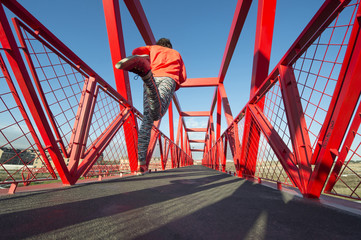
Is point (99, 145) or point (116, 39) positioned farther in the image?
point (116, 39)

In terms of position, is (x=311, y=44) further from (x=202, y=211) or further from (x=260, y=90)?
(x=202, y=211)

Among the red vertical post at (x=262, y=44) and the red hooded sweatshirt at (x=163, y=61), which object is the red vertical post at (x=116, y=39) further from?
the red vertical post at (x=262, y=44)

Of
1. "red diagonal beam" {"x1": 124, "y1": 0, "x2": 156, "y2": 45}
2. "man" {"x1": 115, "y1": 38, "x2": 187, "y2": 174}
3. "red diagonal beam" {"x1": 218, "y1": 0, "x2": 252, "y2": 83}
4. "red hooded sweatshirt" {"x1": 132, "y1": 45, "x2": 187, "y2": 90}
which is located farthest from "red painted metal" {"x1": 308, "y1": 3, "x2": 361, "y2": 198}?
"red diagonal beam" {"x1": 124, "y1": 0, "x2": 156, "y2": 45}

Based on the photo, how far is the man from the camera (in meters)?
1.11

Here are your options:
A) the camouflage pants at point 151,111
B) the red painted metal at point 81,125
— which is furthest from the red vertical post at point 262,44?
the red painted metal at point 81,125

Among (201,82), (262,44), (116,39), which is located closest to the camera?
(262,44)

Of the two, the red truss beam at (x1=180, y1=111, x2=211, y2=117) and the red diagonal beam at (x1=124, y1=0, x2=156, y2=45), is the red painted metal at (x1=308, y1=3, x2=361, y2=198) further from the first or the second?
the red truss beam at (x1=180, y1=111, x2=211, y2=117)

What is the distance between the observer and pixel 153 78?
1.26 metres

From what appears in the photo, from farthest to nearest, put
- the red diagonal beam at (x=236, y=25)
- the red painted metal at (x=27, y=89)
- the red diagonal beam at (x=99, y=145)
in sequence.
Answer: the red diagonal beam at (x=236, y=25) < the red diagonal beam at (x=99, y=145) < the red painted metal at (x=27, y=89)

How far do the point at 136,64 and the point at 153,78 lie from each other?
0.68 ft

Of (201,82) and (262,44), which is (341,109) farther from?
(201,82)

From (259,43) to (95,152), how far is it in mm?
3088

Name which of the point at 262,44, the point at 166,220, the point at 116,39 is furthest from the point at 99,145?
the point at 262,44

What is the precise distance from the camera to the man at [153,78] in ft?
3.65
